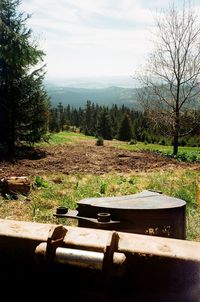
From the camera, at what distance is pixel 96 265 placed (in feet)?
4.47

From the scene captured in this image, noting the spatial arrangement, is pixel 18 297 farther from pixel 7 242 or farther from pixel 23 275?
pixel 7 242

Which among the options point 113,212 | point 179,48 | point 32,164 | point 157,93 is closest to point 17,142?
point 32,164

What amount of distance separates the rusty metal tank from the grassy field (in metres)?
3.53

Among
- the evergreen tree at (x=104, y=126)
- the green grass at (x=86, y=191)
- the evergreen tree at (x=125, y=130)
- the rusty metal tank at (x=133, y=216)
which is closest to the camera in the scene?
the rusty metal tank at (x=133, y=216)

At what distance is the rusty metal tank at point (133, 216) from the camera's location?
6.17 feet

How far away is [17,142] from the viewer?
2031 cm

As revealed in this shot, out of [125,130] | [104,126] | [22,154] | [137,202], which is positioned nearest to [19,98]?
[22,154]

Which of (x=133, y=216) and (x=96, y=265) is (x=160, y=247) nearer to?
(x=96, y=265)

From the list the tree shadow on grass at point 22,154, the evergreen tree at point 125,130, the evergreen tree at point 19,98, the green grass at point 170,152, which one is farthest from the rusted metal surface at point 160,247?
the evergreen tree at point 125,130

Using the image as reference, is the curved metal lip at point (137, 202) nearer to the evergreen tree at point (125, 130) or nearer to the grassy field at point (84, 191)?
the grassy field at point (84, 191)

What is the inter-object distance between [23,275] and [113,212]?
550 millimetres

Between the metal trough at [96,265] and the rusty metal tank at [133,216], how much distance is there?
25 cm

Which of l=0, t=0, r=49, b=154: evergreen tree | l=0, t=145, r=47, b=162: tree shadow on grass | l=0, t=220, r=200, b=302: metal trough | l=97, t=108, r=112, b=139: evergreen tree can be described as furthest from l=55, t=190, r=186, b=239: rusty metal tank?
l=97, t=108, r=112, b=139: evergreen tree

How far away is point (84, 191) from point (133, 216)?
7617 millimetres
